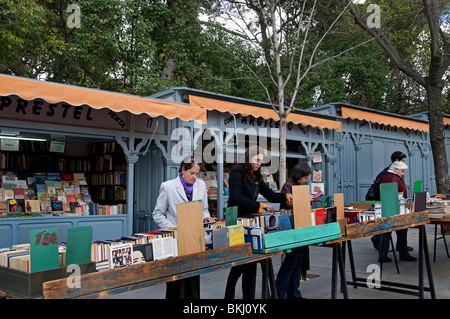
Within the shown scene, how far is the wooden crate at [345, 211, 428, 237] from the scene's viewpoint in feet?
14.3

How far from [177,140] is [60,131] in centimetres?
243

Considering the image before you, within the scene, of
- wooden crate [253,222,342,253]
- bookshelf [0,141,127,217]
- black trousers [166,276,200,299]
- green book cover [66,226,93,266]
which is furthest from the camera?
bookshelf [0,141,127,217]

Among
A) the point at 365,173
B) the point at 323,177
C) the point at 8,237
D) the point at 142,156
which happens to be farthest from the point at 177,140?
the point at 365,173

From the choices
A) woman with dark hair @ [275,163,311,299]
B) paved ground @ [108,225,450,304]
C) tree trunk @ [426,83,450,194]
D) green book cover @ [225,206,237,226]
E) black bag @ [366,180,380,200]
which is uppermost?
tree trunk @ [426,83,450,194]

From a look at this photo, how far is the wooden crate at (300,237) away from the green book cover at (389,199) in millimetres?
1044

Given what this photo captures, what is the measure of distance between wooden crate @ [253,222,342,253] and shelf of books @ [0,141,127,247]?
506 cm

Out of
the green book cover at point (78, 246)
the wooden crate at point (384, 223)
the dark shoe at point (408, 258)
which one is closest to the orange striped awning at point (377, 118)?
the dark shoe at point (408, 258)

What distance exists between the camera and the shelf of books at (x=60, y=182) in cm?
765

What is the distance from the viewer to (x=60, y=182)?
844cm

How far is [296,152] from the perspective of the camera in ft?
40.4

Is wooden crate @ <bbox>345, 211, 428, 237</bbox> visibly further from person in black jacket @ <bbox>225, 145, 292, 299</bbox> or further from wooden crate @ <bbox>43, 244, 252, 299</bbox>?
wooden crate @ <bbox>43, 244, 252, 299</bbox>

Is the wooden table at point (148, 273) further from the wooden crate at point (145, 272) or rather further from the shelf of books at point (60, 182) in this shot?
the shelf of books at point (60, 182)

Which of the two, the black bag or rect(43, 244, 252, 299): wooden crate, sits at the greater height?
the black bag

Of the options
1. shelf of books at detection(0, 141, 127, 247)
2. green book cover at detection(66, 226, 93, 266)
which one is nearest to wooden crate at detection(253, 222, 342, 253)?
green book cover at detection(66, 226, 93, 266)
